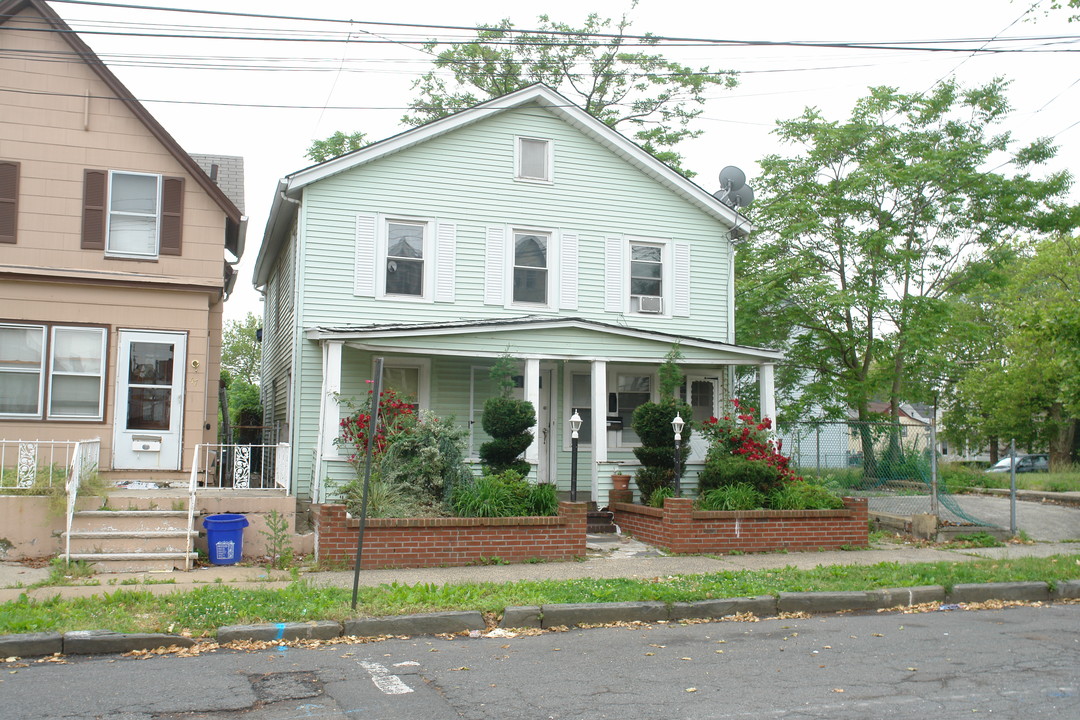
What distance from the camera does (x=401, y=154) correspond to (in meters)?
16.8

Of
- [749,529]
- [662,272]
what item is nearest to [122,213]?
[662,272]

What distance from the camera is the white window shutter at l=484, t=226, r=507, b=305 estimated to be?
17062mm

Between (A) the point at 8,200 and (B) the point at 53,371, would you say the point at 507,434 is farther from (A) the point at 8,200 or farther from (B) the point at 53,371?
(A) the point at 8,200

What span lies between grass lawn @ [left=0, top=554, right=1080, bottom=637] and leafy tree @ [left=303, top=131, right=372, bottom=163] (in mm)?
19147

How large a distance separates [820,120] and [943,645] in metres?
18.0

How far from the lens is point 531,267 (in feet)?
57.3

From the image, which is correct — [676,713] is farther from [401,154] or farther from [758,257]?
[758,257]

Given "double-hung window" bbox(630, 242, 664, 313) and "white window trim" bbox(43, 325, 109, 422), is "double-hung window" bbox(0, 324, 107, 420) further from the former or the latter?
"double-hung window" bbox(630, 242, 664, 313)

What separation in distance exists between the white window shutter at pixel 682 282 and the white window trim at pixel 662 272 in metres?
0.08

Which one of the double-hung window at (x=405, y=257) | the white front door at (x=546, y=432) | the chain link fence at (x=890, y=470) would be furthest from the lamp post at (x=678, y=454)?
the double-hung window at (x=405, y=257)

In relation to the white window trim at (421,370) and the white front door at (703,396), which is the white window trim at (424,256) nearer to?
the white window trim at (421,370)

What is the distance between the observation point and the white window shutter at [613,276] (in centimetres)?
Answer: 1783

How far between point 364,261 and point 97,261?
4227 mm

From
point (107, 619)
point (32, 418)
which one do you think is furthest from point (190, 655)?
point (32, 418)
